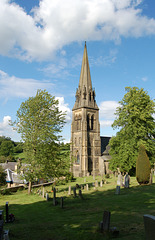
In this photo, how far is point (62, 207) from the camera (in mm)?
15188

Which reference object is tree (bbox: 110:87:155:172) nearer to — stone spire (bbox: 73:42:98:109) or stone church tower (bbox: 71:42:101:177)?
stone church tower (bbox: 71:42:101:177)

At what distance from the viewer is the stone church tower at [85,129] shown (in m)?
51.7

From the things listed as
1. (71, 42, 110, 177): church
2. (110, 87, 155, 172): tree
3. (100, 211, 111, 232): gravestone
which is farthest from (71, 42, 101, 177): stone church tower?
(100, 211, 111, 232): gravestone

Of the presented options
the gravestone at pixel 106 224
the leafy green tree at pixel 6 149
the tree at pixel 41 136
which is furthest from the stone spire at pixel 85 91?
the gravestone at pixel 106 224

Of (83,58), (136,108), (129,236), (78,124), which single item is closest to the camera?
(129,236)

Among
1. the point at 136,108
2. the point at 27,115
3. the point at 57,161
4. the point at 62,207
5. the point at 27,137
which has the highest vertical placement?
A: the point at 136,108

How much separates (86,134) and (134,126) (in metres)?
23.1

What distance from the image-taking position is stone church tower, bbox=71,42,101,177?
5166 cm

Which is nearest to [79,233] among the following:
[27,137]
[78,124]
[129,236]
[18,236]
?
[129,236]

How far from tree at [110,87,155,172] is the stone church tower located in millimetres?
19372

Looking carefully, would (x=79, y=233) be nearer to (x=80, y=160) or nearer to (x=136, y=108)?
(x=136, y=108)

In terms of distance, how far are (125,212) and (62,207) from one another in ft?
16.9

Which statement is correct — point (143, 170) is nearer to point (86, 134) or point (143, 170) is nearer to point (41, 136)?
point (41, 136)

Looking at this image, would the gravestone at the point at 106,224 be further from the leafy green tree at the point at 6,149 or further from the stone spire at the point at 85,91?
the leafy green tree at the point at 6,149
